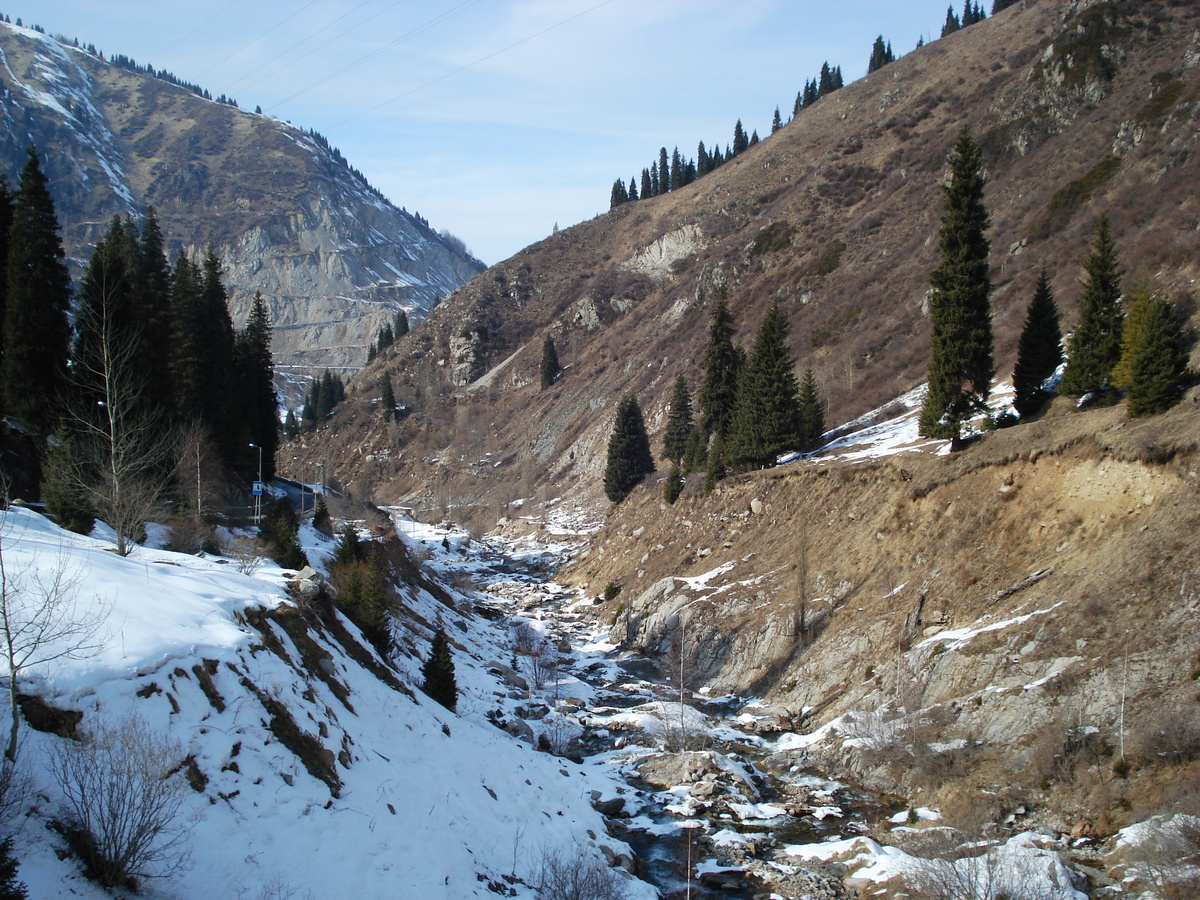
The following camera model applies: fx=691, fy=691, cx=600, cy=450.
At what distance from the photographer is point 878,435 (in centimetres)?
4459

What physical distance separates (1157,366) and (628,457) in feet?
166

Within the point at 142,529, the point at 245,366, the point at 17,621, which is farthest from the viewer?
the point at 245,366

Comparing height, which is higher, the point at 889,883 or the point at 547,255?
the point at 547,255

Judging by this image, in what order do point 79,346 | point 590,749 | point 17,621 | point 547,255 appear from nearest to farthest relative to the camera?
point 17,621 → point 590,749 → point 79,346 → point 547,255

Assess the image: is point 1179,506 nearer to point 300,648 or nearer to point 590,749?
point 590,749

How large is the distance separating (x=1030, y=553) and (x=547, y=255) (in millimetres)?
151094

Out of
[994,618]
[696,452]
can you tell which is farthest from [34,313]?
[696,452]

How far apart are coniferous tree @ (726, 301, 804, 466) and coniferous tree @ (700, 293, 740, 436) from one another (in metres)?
6.58

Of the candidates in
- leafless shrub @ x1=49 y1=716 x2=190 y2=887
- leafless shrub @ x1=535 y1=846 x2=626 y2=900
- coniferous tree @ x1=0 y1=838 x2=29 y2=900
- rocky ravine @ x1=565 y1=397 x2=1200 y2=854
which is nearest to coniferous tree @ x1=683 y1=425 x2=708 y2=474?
rocky ravine @ x1=565 y1=397 x2=1200 y2=854

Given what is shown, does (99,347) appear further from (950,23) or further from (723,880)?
(950,23)

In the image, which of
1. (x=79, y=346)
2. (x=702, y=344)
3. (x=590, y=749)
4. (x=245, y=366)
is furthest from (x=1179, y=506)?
(x=702, y=344)

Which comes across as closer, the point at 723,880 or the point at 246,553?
the point at 723,880

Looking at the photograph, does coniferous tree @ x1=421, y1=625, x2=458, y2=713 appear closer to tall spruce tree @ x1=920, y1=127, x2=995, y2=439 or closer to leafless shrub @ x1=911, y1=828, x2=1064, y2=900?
leafless shrub @ x1=911, y1=828, x2=1064, y2=900

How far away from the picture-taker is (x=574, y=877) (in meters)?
15.7
